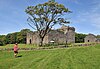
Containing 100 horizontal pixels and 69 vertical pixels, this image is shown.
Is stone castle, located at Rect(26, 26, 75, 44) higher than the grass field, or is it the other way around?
stone castle, located at Rect(26, 26, 75, 44)

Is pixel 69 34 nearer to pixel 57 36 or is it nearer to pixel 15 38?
pixel 57 36

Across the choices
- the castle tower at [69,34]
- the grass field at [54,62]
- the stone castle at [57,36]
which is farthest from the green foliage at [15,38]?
the grass field at [54,62]

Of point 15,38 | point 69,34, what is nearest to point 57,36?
point 69,34

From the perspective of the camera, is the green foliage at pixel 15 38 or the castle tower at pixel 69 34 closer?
the castle tower at pixel 69 34

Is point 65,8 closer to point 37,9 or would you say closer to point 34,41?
point 37,9

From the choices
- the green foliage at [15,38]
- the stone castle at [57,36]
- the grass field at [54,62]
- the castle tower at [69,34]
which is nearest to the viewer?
the grass field at [54,62]

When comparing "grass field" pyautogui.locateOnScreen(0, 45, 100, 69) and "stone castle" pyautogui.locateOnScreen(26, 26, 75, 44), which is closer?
"grass field" pyautogui.locateOnScreen(0, 45, 100, 69)

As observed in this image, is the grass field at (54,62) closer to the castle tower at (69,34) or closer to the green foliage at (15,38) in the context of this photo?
the castle tower at (69,34)

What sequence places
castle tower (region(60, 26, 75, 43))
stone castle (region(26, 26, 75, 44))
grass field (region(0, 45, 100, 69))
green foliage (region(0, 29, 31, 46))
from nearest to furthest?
1. grass field (region(0, 45, 100, 69))
2. stone castle (region(26, 26, 75, 44))
3. castle tower (region(60, 26, 75, 43))
4. green foliage (region(0, 29, 31, 46))

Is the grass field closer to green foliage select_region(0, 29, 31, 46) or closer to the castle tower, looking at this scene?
the castle tower

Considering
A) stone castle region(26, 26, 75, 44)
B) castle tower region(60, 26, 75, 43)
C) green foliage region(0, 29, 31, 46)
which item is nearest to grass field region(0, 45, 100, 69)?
stone castle region(26, 26, 75, 44)

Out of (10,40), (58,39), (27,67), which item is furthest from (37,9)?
(10,40)

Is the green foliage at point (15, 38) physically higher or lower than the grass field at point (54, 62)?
higher

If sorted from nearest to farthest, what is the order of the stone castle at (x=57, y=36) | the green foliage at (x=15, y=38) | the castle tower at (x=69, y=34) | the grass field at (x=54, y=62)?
the grass field at (x=54, y=62), the stone castle at (x=57, y=36), the castle tower at (x=69, y=34), the green foliage at (x=15, y=38)
